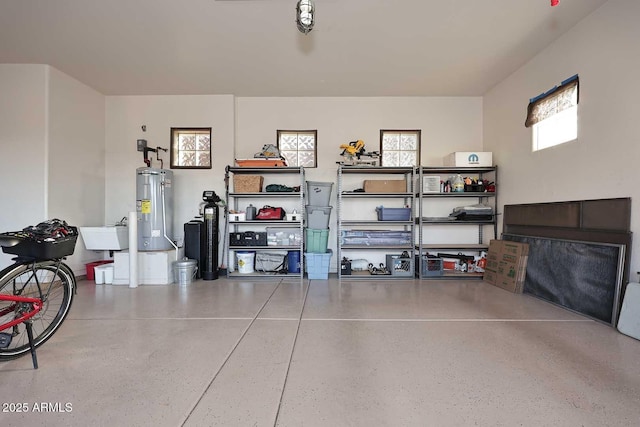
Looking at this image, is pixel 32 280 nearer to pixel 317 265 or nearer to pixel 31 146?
pixel 31 146

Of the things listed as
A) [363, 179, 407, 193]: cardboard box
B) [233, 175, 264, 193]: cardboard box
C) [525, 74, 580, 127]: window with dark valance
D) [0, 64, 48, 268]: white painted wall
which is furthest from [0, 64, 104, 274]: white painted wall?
[525, 74, 580, 127]: window with dark valance

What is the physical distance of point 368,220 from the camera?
16.7 feet

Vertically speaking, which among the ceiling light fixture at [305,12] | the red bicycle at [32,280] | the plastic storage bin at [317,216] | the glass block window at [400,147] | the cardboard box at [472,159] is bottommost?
the red bicycle at [32,280]

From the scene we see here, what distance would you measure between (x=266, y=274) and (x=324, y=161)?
7.09 ft

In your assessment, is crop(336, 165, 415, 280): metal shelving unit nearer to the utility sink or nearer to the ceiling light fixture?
the ceiling light fixture

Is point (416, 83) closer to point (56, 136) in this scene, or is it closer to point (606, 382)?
point (606, 382)

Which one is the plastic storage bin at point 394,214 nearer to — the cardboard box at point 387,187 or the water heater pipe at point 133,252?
the cardboard box at point 387,187

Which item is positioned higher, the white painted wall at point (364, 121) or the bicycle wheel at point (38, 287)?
the white painted wall at point (364, 121)

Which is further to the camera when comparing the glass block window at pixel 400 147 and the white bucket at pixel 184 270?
the glass block window at pixel 400 147

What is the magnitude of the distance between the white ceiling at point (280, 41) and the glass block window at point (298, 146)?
0.74m

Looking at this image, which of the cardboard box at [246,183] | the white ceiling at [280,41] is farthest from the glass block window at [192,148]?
the cardboard box at [246,183]

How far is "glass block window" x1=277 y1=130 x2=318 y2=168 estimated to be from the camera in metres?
5.27

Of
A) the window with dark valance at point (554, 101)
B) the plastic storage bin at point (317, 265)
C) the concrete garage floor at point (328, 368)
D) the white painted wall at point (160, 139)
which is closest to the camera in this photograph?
the concrete garage floor at point (328, 368)

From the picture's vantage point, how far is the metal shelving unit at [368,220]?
4.74 meters
